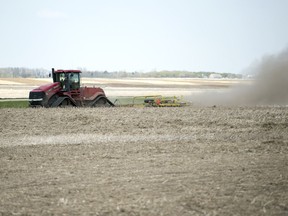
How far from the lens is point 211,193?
9.12 m

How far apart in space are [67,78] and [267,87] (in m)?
17.8

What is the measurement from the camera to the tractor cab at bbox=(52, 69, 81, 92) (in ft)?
96.9

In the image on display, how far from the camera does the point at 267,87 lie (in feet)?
118

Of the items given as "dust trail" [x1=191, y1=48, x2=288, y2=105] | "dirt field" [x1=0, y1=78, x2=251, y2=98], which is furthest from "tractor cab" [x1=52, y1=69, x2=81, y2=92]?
"dust trail" [x1=191, y1=48, x2=288, y2=105]

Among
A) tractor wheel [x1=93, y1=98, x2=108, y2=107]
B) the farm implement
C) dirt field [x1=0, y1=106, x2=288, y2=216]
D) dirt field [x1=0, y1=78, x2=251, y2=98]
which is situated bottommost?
dirt field [x1=0, y1=78, x2=251, y2=98]

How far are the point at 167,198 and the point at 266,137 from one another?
10.3m

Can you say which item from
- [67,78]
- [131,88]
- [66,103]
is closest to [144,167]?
[67,78]

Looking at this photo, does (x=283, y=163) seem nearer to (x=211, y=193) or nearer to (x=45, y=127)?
(x=211, y=193)

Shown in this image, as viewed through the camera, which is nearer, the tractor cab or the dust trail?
the tractor cab

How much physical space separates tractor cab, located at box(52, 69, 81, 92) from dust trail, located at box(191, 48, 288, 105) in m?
13.6

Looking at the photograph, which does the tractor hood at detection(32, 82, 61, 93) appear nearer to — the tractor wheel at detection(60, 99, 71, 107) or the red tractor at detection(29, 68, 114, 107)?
the red tractor at detection(29, 68, 114, 107)

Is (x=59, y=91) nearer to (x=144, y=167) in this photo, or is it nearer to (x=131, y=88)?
(x=144, y=167)

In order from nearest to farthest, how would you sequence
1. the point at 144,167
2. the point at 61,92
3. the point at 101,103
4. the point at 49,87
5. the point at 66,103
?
the point at 144,167
the point at 49,87
the point at 61,92
the point at 66,103
the point at 101,103

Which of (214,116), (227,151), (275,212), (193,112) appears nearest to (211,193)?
(275,212)
